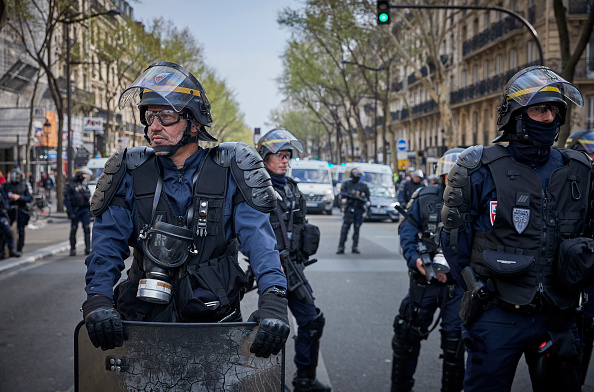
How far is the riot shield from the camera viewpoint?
7.69ft

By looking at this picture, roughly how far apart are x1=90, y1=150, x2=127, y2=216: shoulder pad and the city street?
8.13 feet

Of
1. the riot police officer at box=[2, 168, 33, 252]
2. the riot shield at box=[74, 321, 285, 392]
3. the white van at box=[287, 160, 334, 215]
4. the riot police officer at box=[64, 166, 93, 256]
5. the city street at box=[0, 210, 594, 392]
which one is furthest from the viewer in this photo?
the white van at box=[287, 160, 334, 215]

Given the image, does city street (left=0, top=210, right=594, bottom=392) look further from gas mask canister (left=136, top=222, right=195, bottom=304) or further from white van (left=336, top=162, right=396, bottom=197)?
white van (left=336, top=162, right=396, bottom=197)

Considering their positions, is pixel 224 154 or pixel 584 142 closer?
pixel 224 154

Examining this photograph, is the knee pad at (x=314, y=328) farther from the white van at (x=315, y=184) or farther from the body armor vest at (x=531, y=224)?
the white van at (x=315, y=184)

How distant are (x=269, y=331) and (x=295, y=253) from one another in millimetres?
2598

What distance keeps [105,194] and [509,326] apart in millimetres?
1906

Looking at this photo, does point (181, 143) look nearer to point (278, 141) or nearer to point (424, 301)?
point (278, 141)

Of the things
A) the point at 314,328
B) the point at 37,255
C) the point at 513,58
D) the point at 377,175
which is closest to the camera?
the point at 314,328

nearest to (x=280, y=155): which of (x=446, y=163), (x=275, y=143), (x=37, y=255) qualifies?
(x=275, y=143)

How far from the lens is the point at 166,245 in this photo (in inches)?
107

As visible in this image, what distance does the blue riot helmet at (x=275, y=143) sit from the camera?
5.02 m

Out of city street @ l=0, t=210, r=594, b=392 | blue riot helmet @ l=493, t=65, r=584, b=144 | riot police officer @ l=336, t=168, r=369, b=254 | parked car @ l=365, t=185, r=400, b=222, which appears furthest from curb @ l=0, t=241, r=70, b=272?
parked car @ l=365, t=185, r=400, b=222

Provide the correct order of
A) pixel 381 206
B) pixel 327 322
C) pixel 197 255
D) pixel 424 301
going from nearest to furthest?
1. pixel 197 255
2. pixel 424 301
3. pixel 327 322
4. pixel 381 206
